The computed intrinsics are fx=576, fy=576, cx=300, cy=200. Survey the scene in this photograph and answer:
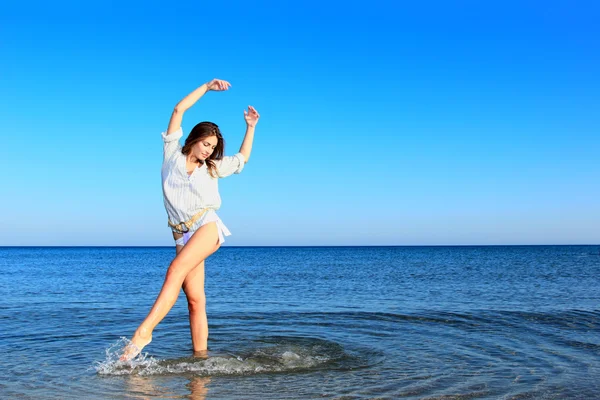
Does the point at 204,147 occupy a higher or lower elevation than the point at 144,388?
higher

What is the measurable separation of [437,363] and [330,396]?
2.04 m

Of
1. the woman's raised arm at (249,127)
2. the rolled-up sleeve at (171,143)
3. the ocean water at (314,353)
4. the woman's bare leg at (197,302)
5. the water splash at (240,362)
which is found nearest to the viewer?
the rolled-up sleeve at (171,143)

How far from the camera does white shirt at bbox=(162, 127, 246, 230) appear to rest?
5461 mm

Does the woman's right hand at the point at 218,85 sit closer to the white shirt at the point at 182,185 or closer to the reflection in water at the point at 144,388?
the white shirt at the point at 182,185

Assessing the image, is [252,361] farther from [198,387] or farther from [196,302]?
[198,387]

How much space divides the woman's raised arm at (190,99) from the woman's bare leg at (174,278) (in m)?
1.01

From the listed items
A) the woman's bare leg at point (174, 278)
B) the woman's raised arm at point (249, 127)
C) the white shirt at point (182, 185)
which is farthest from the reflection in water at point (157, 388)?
the woman's raised arm at point (249, 127)

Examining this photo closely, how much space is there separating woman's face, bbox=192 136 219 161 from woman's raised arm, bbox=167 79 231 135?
29 cm

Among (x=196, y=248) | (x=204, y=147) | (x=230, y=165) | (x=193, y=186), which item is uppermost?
(x=204, y=147)

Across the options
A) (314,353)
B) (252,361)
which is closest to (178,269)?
(252,361)

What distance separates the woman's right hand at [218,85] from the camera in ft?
17.9

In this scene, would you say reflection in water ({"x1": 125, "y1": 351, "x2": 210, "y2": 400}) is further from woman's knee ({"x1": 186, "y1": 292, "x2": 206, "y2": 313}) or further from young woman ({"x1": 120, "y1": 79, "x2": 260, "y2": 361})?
young woman ({"x1": 120, "y1": 79, "x2": 260, "y2": 361})

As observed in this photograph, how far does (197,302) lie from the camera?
626 centimetres

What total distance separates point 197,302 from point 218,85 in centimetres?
236
